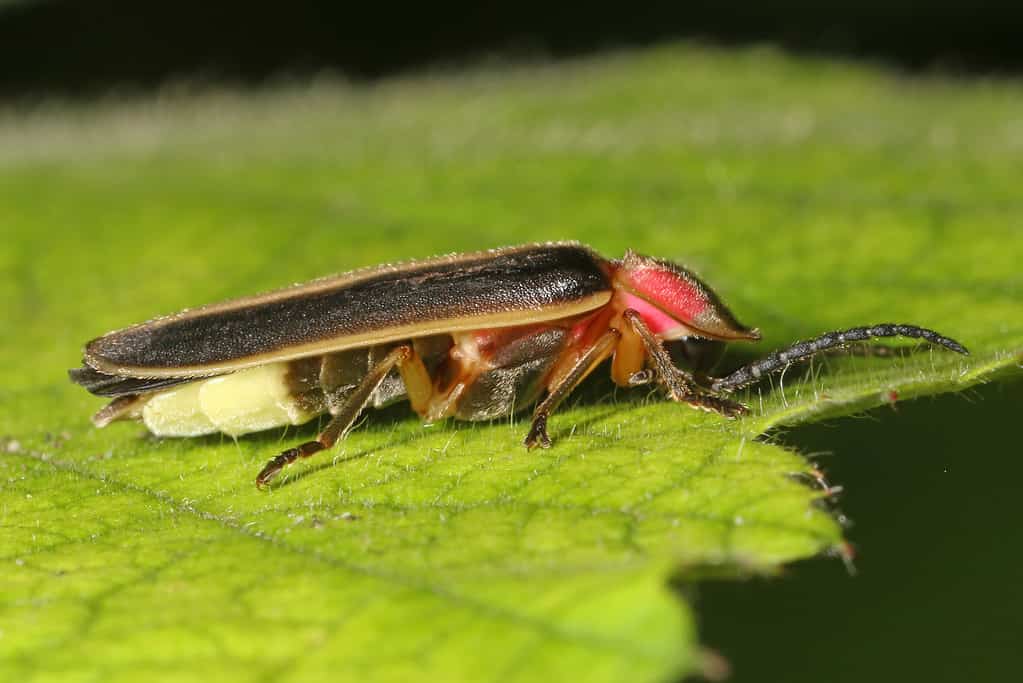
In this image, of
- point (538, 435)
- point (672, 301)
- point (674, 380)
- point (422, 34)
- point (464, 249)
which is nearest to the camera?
point (538, 435)

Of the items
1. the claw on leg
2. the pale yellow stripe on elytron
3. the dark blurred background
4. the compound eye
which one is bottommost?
the claw on leg

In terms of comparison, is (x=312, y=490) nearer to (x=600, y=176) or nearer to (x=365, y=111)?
(x=600, y=176)

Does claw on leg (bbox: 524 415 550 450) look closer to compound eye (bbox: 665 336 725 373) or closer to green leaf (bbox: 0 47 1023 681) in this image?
green leaf (bbox: 0 47 1023 681)

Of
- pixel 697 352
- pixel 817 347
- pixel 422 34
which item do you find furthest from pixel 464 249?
pixel 422 34

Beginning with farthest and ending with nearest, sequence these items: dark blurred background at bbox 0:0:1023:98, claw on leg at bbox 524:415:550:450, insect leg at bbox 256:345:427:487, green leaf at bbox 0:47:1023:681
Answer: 1. dark blurred background at bbox 0:0:1023:98
2. insect leg at bbox 256:345:427:487
3. claw on leg at bbox 524:415:550:450
4. green leaf at bbox 0:47:1023:681

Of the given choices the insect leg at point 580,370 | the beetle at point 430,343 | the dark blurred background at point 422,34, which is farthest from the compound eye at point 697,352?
the dark blurred background at point 422,34

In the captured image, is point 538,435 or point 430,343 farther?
point 430,343

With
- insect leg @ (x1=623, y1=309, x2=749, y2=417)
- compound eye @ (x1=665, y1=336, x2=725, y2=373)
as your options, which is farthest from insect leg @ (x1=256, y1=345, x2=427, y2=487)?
compound eye @ (x1=665, y1=336, x2=725, y2=373)

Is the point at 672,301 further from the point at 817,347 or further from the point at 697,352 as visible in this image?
the point at 817,347
